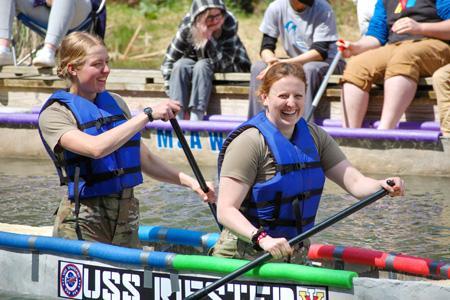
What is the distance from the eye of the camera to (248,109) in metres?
8.24

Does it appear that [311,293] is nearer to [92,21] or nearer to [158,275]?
[158,275]

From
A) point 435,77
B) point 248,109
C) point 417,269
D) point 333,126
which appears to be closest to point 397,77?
Result: point 435,77

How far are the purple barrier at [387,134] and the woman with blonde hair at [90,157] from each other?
298cm

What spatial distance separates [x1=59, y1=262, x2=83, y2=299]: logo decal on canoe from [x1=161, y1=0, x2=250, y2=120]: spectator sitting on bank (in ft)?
12.1

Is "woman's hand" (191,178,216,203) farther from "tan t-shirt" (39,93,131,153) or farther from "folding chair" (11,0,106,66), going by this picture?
"folding chair" (11,0,106,66)

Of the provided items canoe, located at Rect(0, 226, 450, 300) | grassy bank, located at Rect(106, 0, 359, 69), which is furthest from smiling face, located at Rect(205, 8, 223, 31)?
grassy bank, located at Rect(106, 0, 359, 69)

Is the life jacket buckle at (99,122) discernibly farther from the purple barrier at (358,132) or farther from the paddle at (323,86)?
the paddle at (323,86)

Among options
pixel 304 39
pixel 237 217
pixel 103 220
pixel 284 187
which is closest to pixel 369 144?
pixel 304 39

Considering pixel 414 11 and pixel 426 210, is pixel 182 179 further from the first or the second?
pixel 414 11

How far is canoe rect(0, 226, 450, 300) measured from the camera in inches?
159

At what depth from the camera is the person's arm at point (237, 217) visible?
404 cm

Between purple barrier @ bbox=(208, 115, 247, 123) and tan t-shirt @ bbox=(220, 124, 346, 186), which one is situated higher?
tan t-shirt @ bbox=(220, 124, 346, 186)

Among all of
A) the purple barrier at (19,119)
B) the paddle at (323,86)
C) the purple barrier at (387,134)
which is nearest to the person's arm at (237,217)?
the purple barrier at (387,134)

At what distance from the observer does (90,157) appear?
14.7 ft
